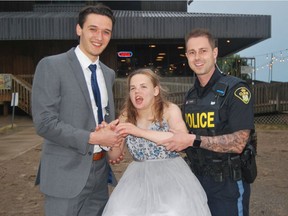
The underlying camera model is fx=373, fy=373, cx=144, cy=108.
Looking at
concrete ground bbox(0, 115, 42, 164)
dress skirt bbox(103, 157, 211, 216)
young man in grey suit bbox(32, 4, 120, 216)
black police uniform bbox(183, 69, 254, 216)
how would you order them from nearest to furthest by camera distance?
dress skirt bbox(103, 157, 211, 216), young man in grey suit bbox(32, 4, 120, 216), black police uniform bbox(183, 69, 254, 216), concrete ground bbox(0, 115, 42, 164)

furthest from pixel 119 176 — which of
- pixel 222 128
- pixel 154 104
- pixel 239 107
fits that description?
pixel 239 107

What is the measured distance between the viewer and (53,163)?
3068 millimetres

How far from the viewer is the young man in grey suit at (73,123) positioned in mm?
2904

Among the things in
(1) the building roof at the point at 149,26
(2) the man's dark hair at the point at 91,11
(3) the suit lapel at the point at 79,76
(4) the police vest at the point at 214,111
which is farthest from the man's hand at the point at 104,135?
(1) the building roof at the point at 149,26

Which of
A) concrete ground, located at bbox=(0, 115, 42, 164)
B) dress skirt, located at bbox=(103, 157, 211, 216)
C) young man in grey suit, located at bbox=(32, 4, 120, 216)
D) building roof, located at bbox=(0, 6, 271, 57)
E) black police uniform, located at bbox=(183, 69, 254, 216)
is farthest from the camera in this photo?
building roof, located at bbox=(0, 6, 271, 57)

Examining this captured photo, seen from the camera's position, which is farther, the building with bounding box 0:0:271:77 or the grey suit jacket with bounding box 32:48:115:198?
the building with bounding box 0:0:271:77

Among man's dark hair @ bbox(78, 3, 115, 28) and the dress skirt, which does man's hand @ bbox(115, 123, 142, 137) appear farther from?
man's dark hair @ bbox(78, 3, 115, 28)

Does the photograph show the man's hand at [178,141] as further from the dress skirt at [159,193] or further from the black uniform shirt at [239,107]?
the black uniform shirt at [239,107]

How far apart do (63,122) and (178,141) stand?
0.92m

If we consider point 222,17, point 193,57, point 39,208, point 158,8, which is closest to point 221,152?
point 193,57

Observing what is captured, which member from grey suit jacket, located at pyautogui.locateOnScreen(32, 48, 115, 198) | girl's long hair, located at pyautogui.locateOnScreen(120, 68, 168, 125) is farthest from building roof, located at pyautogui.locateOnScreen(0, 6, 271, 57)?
grey suit jacket, located at pyautogui.locateOnScreen(32, 48, 115, 198)

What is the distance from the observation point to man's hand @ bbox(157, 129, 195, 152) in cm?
292

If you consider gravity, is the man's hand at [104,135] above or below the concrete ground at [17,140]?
above

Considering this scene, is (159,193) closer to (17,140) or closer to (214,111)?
(214,111)
